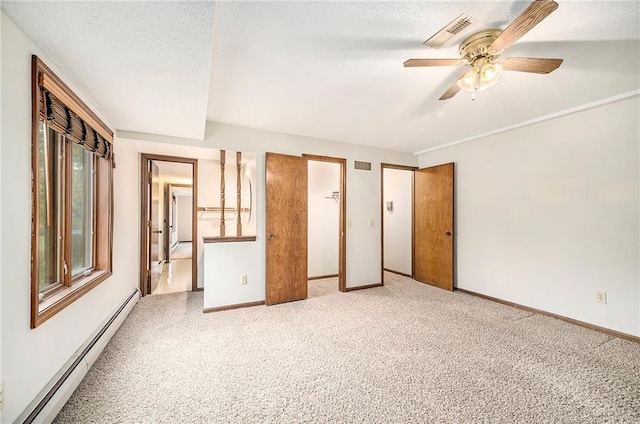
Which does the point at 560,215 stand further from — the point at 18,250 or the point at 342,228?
the point at 18,250

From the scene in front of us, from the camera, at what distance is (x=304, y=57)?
6.20 ft

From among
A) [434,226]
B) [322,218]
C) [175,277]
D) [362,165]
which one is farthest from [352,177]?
[175,277]

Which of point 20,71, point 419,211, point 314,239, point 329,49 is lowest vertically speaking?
point 314,239

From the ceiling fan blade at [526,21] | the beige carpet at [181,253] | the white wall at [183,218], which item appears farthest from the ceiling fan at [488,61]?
the white wall at [183,218]

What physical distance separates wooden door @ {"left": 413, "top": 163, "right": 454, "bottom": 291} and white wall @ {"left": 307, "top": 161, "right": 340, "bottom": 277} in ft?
4.83

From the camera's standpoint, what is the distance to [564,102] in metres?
2.69

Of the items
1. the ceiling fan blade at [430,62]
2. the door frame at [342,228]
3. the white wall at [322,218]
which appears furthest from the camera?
the white wall at [322,218]

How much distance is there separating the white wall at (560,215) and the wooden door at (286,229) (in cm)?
248

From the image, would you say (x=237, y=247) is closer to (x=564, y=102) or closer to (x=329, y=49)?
(x=329, y=49)

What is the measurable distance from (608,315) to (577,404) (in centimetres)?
161

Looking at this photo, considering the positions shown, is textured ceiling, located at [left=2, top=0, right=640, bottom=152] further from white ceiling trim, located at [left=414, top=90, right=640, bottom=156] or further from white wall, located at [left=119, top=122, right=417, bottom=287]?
white wall, located at [left=119, top=122, right=417, bottom=287]

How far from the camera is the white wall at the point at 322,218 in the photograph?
4.95 meters

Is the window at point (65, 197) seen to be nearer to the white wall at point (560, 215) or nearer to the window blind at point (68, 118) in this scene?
the window blind at point (68, 118)

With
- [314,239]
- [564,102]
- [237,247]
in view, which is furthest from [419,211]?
[237,247]
